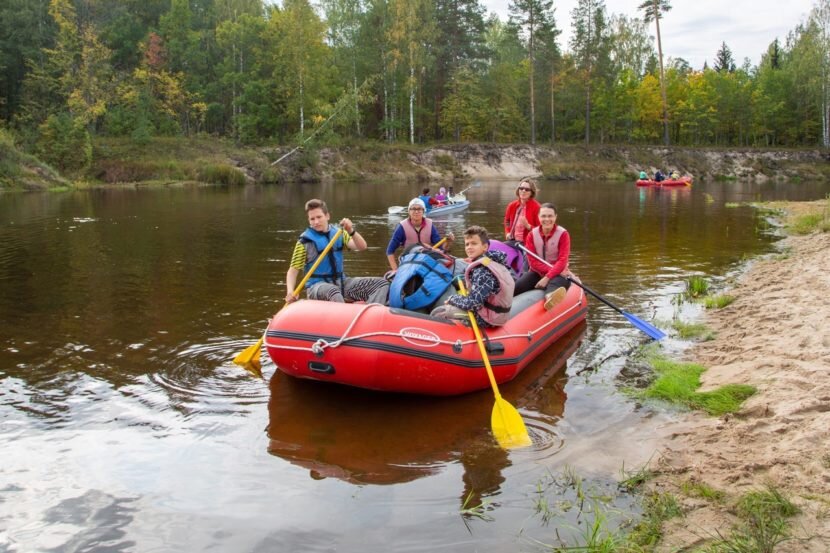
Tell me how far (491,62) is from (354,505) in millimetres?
55636

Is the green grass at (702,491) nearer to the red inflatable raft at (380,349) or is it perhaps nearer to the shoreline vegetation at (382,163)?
the red inflatable raft at (380,349)

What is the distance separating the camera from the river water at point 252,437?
3678mm

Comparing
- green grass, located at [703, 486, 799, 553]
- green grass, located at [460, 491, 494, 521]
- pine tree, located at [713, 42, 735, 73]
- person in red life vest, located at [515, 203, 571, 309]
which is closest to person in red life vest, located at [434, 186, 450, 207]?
person in red life vest, located at [515, 203, 571, 309]

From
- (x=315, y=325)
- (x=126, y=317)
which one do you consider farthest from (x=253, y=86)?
(x=315, y=325)

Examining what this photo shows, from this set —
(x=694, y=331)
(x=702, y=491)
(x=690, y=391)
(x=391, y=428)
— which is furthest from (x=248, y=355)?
(x=694, y=331)

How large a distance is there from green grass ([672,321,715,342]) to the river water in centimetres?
21

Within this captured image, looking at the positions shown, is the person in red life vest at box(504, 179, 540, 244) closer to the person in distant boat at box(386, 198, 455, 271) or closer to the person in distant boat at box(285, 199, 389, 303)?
the person in distant boat at box(386, 198, 455, 271)

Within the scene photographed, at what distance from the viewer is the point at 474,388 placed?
18.5ft

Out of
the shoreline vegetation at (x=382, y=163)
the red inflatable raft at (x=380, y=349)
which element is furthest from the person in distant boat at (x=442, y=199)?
the shoreline vegetation at (x=382, y=163)

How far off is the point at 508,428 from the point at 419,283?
1.89 meters

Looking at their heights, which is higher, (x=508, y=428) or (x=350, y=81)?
(x=350, y=81)

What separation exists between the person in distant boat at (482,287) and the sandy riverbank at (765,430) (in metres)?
1.71

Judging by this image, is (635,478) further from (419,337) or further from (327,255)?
(327,255)

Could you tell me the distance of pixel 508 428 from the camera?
4715 mm
